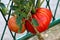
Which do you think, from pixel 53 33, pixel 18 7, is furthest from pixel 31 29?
pixel 53 33

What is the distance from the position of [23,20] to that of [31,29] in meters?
0.08

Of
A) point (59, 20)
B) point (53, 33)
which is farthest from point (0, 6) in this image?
point (59, 20)

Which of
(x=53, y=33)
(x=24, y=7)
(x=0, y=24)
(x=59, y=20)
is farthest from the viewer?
(x=0, y=24)

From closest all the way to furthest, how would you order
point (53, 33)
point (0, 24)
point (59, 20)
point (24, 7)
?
point (24, 7), point (53, 33), point (59, 20), point (0, 24)

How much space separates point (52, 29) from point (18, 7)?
0.83 metres

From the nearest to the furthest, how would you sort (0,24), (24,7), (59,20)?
1. (24,7)
2. (59,20)
3. (0,24)

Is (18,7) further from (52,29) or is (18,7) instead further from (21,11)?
(52,29)

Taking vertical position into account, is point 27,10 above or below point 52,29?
above

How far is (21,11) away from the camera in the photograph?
3.87ft

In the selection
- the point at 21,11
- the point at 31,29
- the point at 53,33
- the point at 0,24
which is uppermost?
the point at 21,11

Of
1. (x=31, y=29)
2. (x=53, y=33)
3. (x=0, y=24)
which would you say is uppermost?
(x=31, y=29)

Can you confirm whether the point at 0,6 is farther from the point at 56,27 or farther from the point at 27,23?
the point at 56,27

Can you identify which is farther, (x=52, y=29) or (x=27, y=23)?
(x=52, y=29)

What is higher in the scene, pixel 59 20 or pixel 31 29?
pixel 31 29
